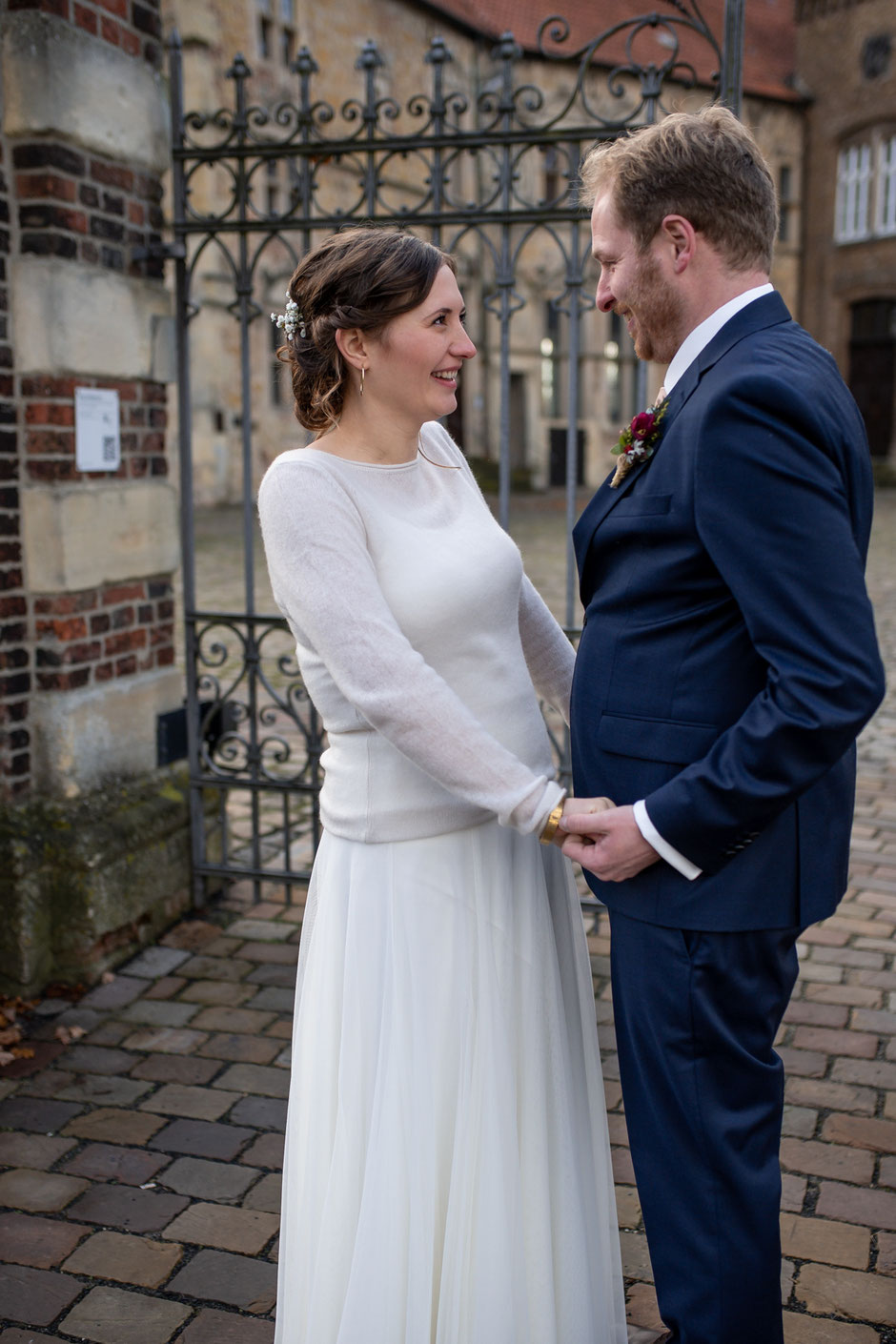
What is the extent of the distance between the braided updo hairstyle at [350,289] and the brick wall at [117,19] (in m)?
2.26

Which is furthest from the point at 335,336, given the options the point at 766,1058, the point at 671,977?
the point at 766,1058

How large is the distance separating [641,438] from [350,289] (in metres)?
0.56

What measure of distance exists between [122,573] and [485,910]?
96.2 inches

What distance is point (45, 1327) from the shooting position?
2.42 metres

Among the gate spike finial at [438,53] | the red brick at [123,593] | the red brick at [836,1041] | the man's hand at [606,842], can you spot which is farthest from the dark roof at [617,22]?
the man's hand at [606,842]

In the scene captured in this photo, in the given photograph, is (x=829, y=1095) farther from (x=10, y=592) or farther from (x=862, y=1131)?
(x=10, y=592)

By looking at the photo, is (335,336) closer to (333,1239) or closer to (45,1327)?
(333,1239)

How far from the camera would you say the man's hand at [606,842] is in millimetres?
1827

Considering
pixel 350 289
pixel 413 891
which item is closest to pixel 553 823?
pixel 413 891

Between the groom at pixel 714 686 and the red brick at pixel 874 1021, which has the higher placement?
the groom at pixel 714 686

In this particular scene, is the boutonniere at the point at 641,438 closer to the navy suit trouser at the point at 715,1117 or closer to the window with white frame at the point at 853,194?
the navy suit trouser at the point at 715,1117

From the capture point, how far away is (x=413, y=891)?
2.10 m

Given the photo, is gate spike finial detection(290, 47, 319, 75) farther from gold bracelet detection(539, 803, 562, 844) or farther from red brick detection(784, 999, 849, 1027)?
red brick detection(784, 999, 849, 1027)

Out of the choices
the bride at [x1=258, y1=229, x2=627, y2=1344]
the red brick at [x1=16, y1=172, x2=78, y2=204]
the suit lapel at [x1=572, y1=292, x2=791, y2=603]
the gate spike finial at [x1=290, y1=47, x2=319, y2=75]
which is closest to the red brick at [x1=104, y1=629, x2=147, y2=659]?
Answer: the red brick at [x1=16, y1=172, x2=78, y2=204]
